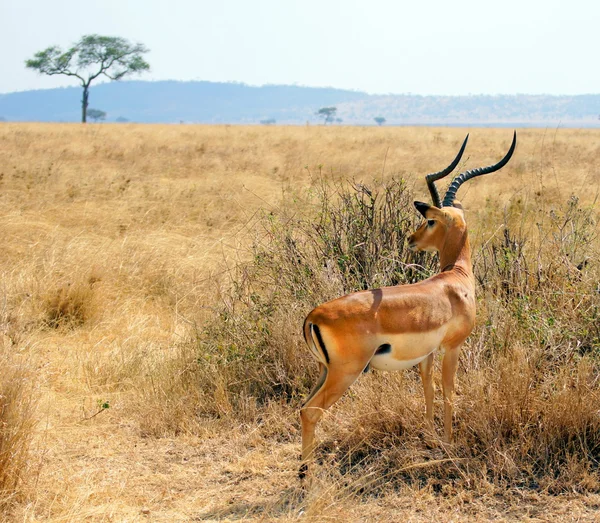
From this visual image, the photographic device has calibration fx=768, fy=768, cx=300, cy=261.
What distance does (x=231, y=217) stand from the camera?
1105 centimetres

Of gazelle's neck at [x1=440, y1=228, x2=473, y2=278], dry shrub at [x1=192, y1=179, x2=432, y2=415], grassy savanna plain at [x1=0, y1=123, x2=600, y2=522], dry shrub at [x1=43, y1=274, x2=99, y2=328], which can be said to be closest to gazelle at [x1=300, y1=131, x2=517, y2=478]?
gazelle's neck at [x1=440, y1=228, x2=473, y2=278]

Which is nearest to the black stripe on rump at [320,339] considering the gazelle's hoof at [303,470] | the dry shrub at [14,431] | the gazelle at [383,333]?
the gazelle at [383,333]

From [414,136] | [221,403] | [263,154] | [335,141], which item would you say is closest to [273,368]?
[221,403]

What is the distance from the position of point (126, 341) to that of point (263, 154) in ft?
43.2

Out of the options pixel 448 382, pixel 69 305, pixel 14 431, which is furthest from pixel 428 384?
pixel 69 305

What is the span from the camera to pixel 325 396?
12.2 ft

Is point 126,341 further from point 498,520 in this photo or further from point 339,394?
point 498,520

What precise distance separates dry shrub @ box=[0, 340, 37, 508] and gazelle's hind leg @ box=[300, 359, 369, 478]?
4.47 ft

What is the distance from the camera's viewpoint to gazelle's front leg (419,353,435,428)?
13.6 feet

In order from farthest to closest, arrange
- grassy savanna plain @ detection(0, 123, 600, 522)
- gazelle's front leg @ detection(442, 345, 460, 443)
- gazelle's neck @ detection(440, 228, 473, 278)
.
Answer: gazelle's neck @ detection(440, 228, 473, 278), gazelle's front leg @ detection(442, 345, 460, 443), grassy savanna plain @ detection(0, 123, 600, 522)

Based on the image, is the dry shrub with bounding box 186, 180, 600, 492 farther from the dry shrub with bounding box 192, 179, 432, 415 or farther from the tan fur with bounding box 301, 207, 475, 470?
the tan fur with bounding box 301, 207, 475, 470

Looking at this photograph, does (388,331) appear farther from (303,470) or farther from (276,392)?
(276,392)

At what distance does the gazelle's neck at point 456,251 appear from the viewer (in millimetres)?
4324

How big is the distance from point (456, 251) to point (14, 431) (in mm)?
2515
